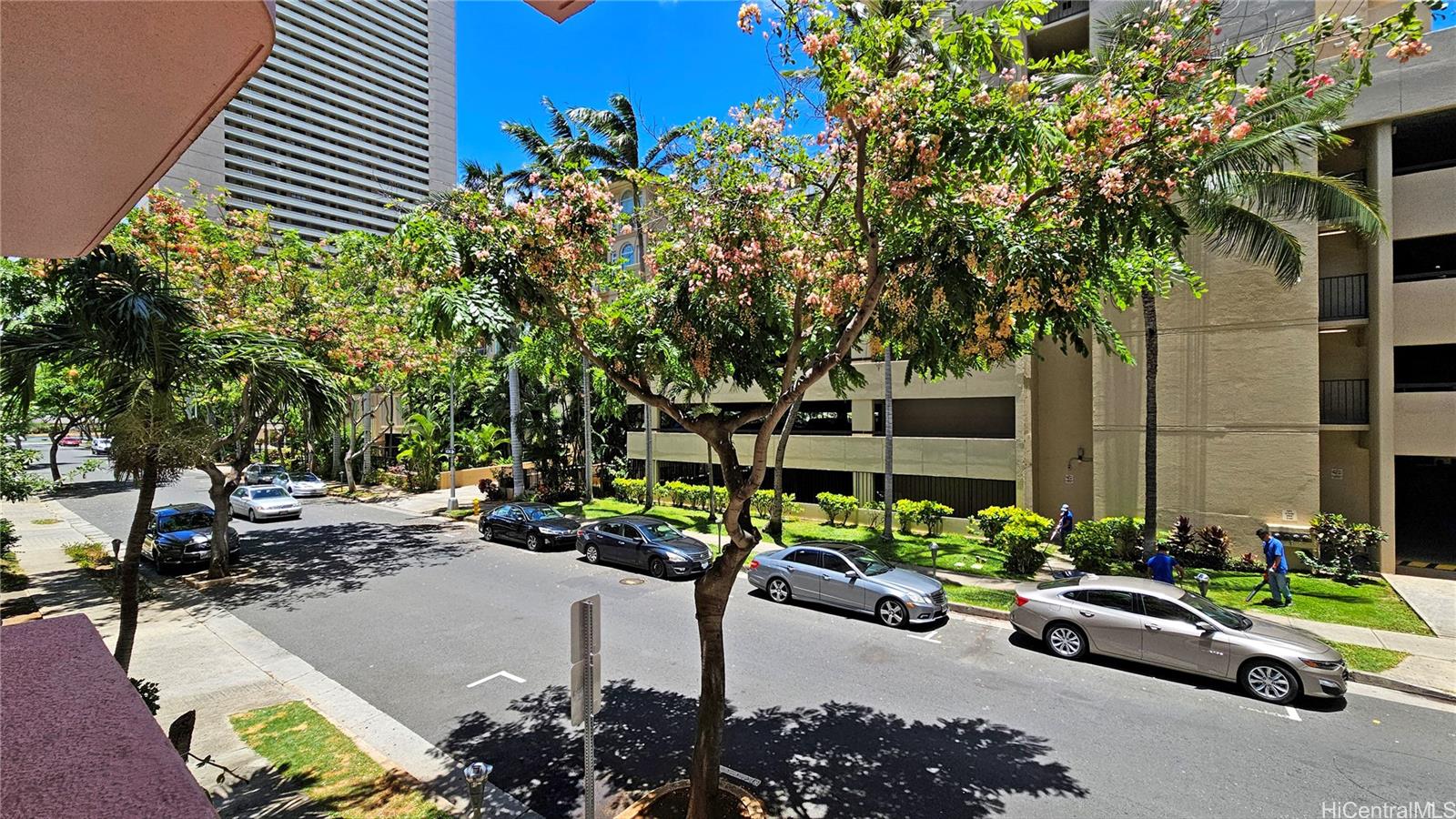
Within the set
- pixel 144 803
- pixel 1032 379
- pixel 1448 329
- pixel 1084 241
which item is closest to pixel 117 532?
pixel 144 803

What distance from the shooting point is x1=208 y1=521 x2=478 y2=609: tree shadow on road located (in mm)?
14820

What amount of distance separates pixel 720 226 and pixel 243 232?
14106 millimetres

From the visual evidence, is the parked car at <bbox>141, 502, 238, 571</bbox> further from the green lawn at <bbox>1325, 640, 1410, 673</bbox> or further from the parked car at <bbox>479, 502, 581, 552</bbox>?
the green lawn at <bbox>1325, 640, 1410, 673</bbox>

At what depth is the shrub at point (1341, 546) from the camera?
14999mm

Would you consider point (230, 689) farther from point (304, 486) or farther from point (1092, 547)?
point (304, 486)

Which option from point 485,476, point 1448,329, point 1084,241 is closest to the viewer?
point 1084,241

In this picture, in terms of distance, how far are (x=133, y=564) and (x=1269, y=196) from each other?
848 inches

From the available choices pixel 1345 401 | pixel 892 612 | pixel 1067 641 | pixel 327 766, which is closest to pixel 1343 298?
pixel 1345 401

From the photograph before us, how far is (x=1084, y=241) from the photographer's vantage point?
5.82m

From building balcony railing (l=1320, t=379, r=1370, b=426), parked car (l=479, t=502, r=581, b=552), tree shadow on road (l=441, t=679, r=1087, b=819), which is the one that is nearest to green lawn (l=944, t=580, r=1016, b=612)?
tree shadow on road (l=441, t=679, r=1087, b=819)

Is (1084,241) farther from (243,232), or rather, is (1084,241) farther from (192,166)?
(192,166)

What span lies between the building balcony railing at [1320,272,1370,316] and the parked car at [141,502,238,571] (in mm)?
29643

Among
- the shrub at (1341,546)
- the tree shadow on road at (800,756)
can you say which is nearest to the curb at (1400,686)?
the tree shadow on road at (800,756)

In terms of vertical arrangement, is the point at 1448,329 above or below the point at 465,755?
above
